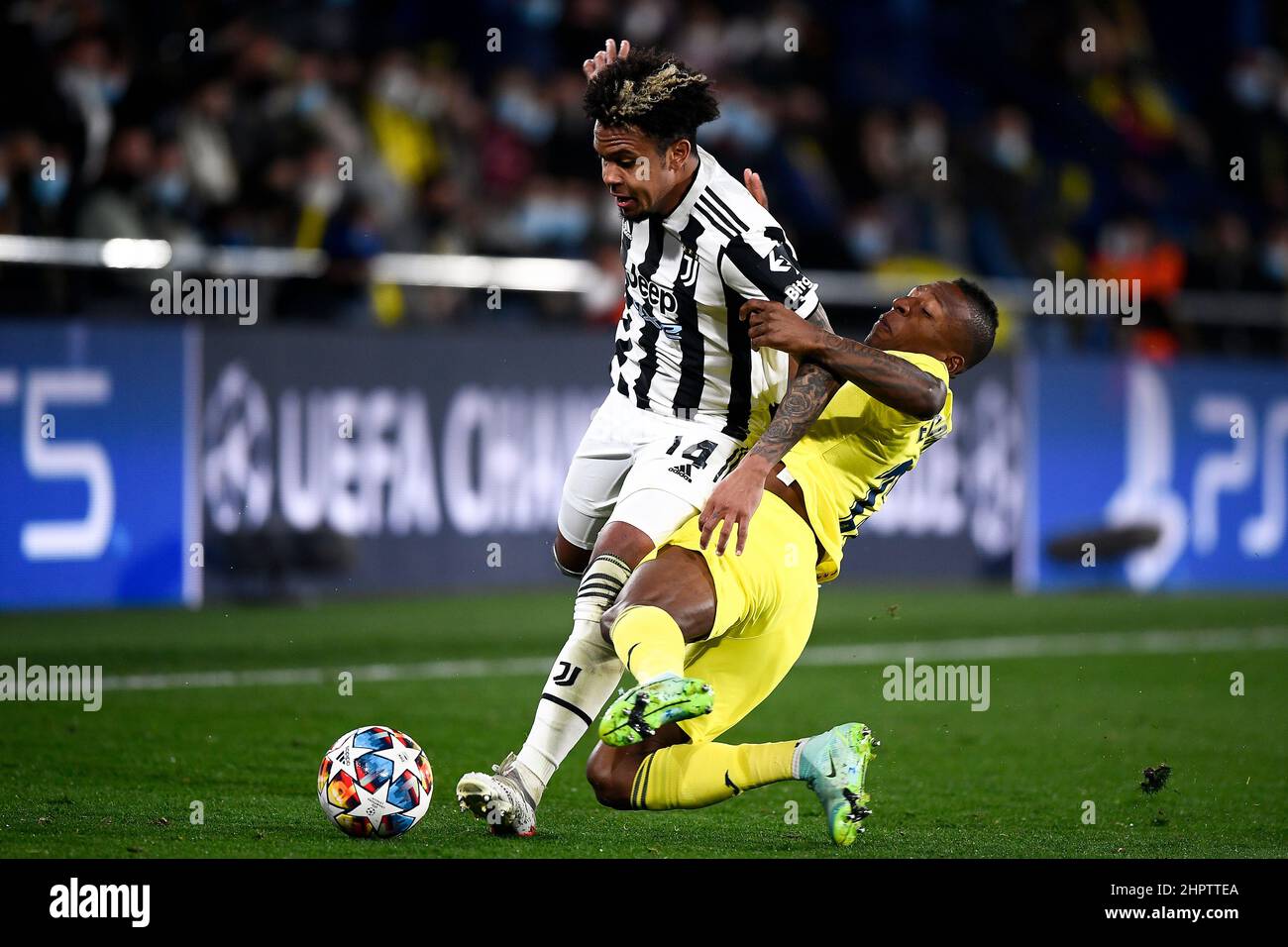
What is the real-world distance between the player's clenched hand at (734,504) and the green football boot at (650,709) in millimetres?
572

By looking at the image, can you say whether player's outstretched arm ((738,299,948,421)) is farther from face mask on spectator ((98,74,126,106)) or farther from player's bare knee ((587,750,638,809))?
face mask on spectator ((98,74,126,106))

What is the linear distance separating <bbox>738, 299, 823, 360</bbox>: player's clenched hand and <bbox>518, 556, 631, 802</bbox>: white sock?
2.91 ft

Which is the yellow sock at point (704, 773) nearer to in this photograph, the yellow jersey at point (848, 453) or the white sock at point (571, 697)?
the white sock at point (571, 697)

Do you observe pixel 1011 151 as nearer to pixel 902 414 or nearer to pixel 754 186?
pixel 754 186

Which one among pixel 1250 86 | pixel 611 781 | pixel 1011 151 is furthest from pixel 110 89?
pixel 1250 86

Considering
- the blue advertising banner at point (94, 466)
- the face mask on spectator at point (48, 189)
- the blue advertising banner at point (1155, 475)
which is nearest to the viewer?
the blue advertising banner at point (94, 466)

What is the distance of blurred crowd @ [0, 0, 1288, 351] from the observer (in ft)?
40.9

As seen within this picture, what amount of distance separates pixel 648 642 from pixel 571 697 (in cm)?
86

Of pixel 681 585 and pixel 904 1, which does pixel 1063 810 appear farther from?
pixel 904 1

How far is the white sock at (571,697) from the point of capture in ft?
19.2

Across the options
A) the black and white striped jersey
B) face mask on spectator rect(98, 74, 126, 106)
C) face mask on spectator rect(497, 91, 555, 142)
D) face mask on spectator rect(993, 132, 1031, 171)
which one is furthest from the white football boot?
face mask on spectator rect(993, 132, 1031, 171)

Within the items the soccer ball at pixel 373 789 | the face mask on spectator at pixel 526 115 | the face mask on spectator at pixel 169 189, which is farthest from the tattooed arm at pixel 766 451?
the face mask on spectator at pixel 526 115

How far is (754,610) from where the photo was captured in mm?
5516

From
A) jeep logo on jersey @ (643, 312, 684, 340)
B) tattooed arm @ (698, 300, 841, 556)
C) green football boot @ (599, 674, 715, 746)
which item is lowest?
green football boot @ (599, 674, 715, 746)
